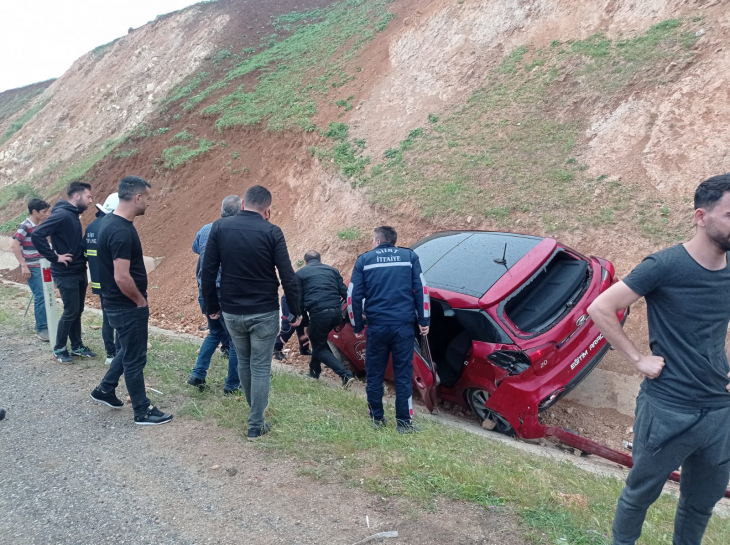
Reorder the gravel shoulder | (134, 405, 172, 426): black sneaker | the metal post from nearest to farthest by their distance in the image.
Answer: the gravel shoulder → (134, 405, 172, 426): black sneaker → the metal post

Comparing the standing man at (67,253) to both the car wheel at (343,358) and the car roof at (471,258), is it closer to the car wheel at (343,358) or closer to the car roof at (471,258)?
the car wheel at (343,358)

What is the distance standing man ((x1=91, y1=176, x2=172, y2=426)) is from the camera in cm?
403

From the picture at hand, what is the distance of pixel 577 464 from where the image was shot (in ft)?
14.1

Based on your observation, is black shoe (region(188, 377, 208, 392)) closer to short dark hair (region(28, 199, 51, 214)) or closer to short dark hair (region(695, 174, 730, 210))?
short dark hair (region(28, 199, 51, 214))

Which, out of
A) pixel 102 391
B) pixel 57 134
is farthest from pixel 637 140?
pixel 57 134

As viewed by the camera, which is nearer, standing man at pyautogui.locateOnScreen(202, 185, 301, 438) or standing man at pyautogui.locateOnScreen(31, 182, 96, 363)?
standing man at pyautogui.locateOnScreen(202, 185, 301, 438)

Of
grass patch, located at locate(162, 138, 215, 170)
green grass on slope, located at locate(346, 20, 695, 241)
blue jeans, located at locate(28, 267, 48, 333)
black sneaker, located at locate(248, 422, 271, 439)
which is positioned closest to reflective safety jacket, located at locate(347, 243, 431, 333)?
black sneaker, located at locate(248, 422, 271, 439)

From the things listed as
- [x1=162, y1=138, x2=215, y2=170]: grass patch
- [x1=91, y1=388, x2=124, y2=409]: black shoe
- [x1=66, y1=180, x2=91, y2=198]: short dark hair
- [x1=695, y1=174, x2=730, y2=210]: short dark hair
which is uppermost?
[x1=162, y1=138, x2=215, y2=170]: grass patch

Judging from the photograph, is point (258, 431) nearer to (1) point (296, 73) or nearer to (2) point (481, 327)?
(2) point (481, 327)

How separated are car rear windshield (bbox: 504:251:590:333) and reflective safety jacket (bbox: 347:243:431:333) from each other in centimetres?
82

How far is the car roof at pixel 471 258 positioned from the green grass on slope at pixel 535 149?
2759 mm

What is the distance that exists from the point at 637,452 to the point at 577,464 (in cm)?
204

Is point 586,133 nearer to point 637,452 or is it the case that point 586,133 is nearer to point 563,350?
point 563,350

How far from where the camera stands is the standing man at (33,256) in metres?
6.81
